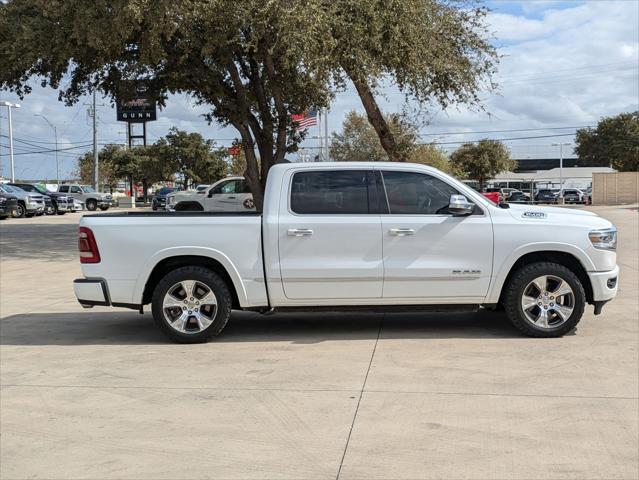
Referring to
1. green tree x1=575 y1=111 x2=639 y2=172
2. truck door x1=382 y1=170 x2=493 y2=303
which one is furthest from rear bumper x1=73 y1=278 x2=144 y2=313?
green tree x1=575 y1=111 x2=639 y2=172

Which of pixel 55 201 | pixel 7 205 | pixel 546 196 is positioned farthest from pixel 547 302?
pixel 546 196

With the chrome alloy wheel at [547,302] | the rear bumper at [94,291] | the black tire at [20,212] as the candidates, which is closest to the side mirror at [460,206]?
the chrome alloy wheel at [547,302]

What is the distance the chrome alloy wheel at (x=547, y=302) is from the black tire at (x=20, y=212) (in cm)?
3297

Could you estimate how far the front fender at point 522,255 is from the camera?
6.77 metres

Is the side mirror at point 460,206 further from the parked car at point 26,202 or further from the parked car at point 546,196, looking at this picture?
the parked car at point 546,196

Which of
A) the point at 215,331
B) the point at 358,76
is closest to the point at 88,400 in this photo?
the point at 215,331

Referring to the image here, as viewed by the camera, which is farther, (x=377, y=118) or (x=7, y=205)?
(x=7, y=205)

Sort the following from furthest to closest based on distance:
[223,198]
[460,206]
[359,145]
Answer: [359,145] → [223,198] → [460,206]

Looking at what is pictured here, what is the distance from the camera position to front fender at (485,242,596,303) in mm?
6773

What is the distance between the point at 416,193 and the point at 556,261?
1.66 m

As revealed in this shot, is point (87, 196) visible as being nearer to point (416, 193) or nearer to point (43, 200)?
point (43, 200)

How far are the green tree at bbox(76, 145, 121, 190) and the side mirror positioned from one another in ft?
216

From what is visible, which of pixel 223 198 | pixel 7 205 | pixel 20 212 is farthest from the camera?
pixel 20 212

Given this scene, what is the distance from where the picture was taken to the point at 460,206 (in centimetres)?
664
